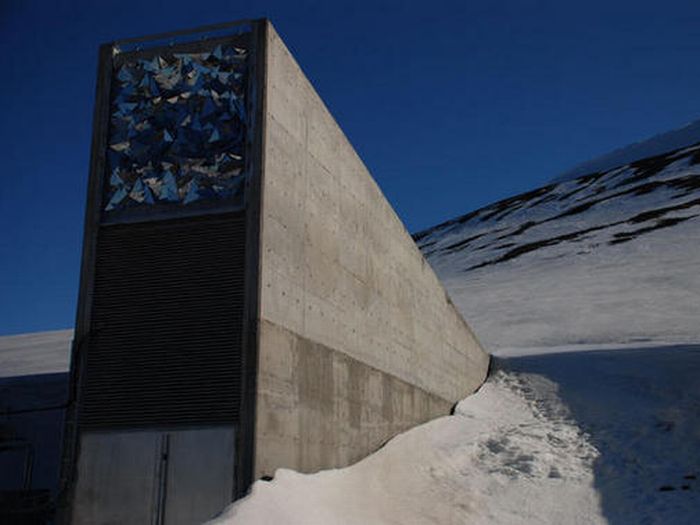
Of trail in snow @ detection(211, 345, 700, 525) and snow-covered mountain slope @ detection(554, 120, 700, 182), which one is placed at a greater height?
snow-covered mountain slope @ detection(554, 120, 700, 182)

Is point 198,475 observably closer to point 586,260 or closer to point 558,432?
point 558,432

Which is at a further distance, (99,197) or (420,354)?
(420,354)

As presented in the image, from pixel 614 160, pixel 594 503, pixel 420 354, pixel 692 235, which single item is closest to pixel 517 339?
pixel 420 354

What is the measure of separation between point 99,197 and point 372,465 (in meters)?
5.54

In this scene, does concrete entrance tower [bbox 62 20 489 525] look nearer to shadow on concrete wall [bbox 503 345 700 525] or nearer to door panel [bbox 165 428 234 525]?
door panel [bbox 165 428 234 525]

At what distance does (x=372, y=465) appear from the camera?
11.3m

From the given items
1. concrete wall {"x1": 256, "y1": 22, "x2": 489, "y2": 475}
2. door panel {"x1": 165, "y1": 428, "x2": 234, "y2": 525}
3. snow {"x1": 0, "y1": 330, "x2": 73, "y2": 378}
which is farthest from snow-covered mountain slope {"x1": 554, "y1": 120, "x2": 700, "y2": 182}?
door panel {"x1": 165, "y1": 428, "x2": 234, "y2": 525}

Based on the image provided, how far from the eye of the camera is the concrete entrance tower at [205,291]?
8336 mm

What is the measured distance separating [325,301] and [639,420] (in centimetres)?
697

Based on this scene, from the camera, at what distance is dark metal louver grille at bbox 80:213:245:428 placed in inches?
335

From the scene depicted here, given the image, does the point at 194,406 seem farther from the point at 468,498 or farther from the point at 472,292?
the point at 472,292

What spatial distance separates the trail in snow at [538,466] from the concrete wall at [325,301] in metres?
0.49

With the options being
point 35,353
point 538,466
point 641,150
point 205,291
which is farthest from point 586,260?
point 641,150

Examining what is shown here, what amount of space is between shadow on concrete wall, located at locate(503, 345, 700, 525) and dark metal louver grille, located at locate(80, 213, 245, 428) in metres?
5.72
